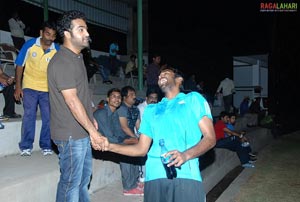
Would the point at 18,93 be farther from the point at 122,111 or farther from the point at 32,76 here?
the point at 122,111

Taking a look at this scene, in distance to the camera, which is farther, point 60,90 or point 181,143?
point 60,90

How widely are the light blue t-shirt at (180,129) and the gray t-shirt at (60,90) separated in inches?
31.6

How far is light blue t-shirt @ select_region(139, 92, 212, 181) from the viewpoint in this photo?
2.44 metres

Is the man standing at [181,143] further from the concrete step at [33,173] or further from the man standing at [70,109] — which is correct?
the concrete step at [33,173]

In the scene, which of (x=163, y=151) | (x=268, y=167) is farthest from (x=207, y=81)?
(x=163, y=151)

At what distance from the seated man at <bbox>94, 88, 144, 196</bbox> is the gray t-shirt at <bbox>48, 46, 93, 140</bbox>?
1850 mm

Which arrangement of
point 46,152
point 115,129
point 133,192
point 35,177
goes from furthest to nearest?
point 115,129 < point 46,152 < point 133,192 < point 35,177

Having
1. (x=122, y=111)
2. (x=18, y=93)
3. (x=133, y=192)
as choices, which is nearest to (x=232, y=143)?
(x=122, y=111)

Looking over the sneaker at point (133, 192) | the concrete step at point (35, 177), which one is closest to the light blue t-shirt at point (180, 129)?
the concrete step at point (35, 177)

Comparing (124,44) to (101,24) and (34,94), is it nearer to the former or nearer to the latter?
(101,24)

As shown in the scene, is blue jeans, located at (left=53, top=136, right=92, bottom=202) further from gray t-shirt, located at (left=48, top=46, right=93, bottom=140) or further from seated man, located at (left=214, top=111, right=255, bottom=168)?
seated man, located at (left=214, top=111, right=255, bottom=168)

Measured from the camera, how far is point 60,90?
2.83m

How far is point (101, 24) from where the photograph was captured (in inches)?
601

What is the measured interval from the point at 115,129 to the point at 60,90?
7.94 feet
